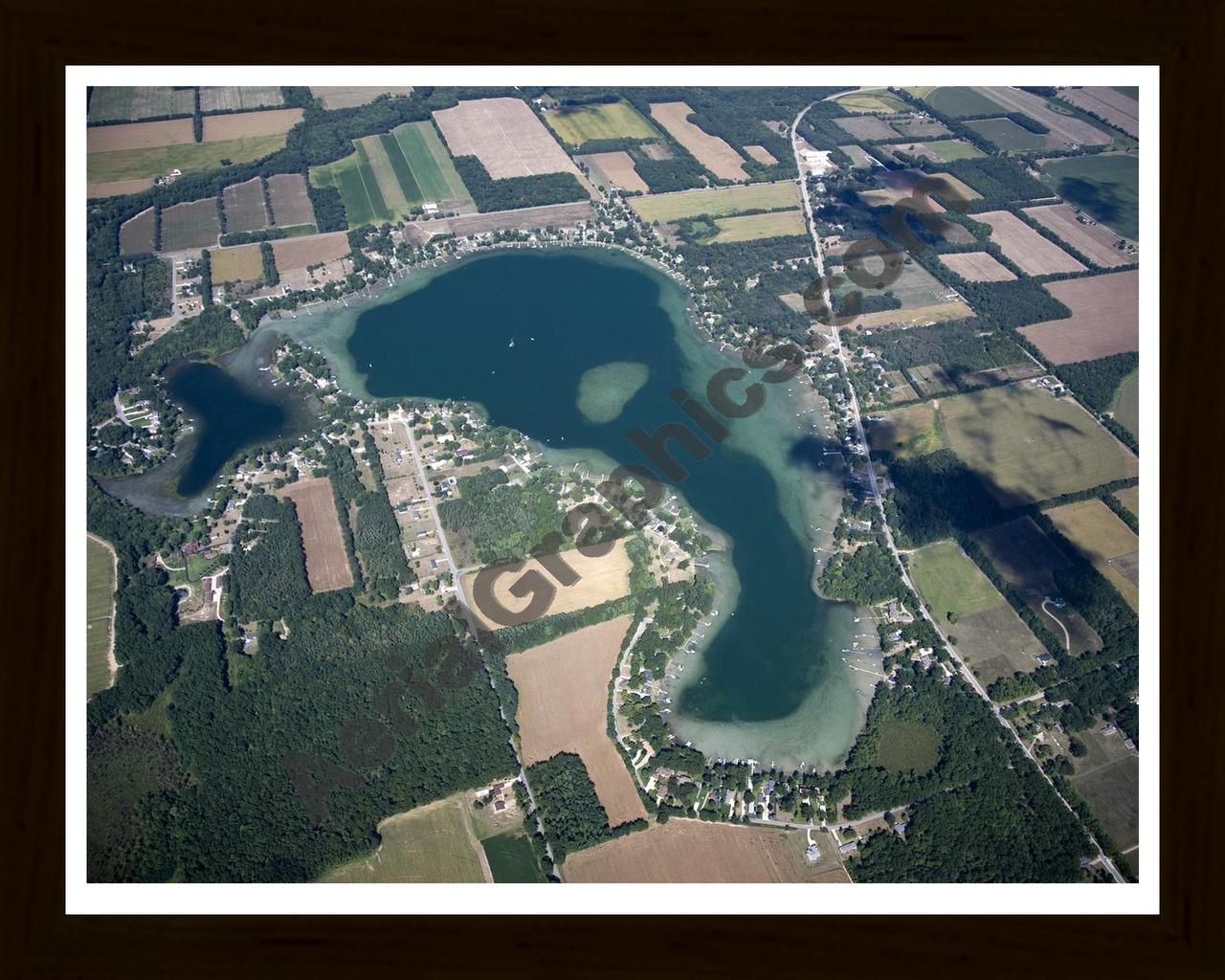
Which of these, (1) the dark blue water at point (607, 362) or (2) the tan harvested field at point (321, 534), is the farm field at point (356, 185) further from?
(2) the tan harvested field at point (321, 534)

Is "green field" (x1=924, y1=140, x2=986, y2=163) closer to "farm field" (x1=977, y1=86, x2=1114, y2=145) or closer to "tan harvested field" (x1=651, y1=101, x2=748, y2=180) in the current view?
"farm field" (x1=977, y1=86, x2=1114, y2=145)

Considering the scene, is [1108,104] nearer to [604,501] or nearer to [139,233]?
[604,501]

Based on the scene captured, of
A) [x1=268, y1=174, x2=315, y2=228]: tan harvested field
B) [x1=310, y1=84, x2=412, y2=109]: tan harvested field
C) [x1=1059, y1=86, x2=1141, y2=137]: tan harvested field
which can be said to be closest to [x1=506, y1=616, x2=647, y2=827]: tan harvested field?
[x1=268, y1=174, x2=315, y2=228]: tan harvested field

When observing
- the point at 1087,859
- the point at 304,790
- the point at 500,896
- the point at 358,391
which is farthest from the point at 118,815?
the point at 1087,859

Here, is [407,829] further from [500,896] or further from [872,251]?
[872,251]

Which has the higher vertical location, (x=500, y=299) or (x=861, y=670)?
(x=500, y=299)

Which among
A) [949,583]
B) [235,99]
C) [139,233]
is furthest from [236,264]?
[949,583]

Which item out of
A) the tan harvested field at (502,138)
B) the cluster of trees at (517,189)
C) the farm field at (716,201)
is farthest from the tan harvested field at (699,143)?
the cluster of trees at (517,189)
